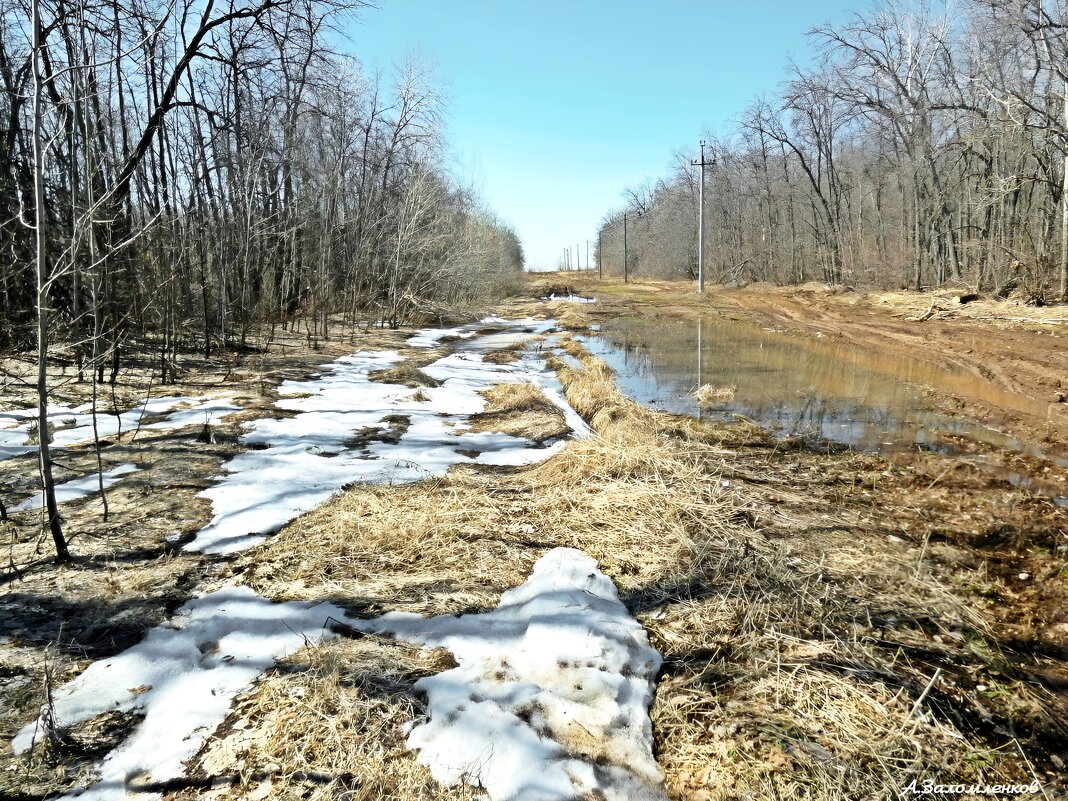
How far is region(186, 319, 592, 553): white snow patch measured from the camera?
15.0 ft

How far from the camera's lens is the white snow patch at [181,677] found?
87.5 inches

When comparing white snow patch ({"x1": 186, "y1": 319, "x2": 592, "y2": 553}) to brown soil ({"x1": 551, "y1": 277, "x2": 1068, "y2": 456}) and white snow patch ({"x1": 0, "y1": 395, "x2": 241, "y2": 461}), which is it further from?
brown soil ({"x1": 551, "y1": 277, "x2": 1068, "y2": 456})

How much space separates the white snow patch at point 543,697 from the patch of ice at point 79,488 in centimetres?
332

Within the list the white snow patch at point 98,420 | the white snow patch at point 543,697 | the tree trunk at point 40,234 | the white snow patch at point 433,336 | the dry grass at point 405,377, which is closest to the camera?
the white snow patch at point 543,697

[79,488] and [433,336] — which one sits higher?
[433,336]

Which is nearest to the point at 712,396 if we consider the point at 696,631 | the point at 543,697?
the point at 696,631

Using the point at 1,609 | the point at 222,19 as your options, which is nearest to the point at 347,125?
the point at 222,19

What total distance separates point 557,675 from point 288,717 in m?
1.12

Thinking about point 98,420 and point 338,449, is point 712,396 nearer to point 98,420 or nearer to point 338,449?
point 338,449

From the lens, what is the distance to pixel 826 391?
32.4 feet

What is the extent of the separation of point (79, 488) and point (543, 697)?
457 cm

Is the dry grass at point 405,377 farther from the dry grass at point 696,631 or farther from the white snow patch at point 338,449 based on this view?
the dry grass at point 696,631

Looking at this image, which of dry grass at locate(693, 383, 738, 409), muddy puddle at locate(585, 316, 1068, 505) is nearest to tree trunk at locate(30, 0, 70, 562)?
muddy puddle at locate(585, 316, 1068, 505)

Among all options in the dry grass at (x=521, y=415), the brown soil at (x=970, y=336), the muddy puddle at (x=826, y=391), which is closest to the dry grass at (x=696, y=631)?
the dry grass at (x=521, y=415)
